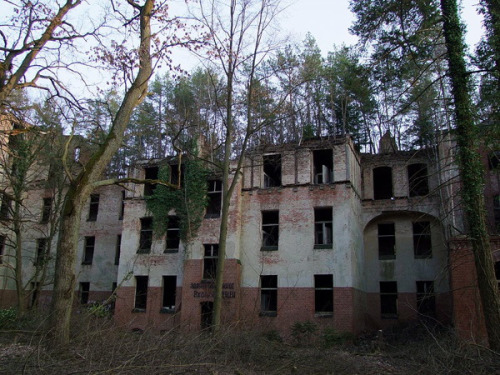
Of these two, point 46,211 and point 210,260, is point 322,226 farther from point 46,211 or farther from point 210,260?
point 46,211

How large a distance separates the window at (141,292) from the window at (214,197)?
5.24 metres

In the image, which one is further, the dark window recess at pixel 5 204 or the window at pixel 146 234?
the window at pixel 146 234

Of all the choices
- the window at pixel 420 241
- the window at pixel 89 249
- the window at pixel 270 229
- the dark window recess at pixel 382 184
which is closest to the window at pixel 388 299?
the window at pixel 420 241

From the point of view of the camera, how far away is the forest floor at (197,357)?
8.18 metres

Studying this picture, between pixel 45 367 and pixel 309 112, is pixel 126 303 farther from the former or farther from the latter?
pixel 309 112

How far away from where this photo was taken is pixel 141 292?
83.8ft

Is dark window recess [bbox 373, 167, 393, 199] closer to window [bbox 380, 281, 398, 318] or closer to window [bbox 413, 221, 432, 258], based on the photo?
window [bbox 413, 221, 432, 258]

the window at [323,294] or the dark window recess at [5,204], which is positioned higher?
the dark window recess at [5,204]

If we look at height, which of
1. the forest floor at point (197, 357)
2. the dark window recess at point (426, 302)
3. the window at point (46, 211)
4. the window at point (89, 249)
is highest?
the window at point (46, 211)

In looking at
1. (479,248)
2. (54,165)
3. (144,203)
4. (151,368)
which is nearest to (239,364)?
(151,368)

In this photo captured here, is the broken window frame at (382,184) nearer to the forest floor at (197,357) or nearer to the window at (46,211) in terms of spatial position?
the forest floor at (197,357)

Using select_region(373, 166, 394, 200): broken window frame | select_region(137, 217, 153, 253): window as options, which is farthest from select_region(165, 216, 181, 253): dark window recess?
select_region(373, 166, 394, 200): broken window frame

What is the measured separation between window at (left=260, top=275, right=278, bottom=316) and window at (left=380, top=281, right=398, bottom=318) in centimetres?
603

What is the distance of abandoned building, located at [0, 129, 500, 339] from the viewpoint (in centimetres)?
2228
